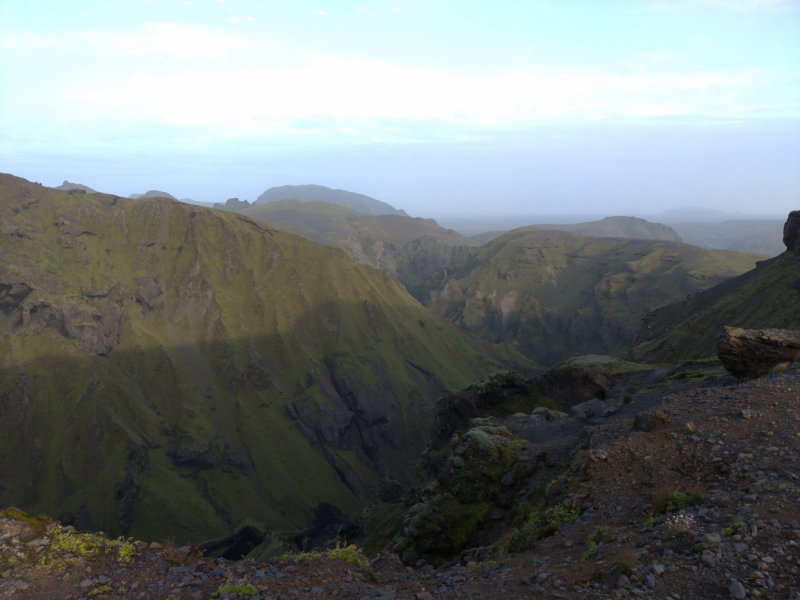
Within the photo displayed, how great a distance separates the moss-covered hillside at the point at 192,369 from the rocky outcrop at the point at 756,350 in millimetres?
107587

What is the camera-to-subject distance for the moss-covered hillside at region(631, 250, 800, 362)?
200 feet

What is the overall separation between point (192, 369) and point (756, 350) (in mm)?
147880

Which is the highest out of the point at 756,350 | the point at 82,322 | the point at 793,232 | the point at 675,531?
the point at 793,232

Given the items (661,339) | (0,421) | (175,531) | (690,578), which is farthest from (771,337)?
(0,421)

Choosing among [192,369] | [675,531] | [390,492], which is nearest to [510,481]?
[675,531]

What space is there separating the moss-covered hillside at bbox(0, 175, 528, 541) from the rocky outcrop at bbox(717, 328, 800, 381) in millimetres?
107587

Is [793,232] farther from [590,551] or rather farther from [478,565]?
[478,565]

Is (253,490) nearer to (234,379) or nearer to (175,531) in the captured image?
(175,531)

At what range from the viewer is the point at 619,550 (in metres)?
12.3

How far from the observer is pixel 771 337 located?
23.5 metres

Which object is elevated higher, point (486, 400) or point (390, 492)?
point (486, 400)

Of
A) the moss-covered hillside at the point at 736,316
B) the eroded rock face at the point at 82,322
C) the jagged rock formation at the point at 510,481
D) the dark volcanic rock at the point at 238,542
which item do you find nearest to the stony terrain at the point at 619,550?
the jagged rock formation at the point at 510,481

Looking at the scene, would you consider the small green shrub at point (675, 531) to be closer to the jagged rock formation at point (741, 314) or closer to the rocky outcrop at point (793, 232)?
the jagged rock formation at point (741, 314)

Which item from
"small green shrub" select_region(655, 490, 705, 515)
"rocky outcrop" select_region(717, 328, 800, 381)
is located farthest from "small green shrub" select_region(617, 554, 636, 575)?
"rocky outcrop" select_region(717, 328, 800, 381)
